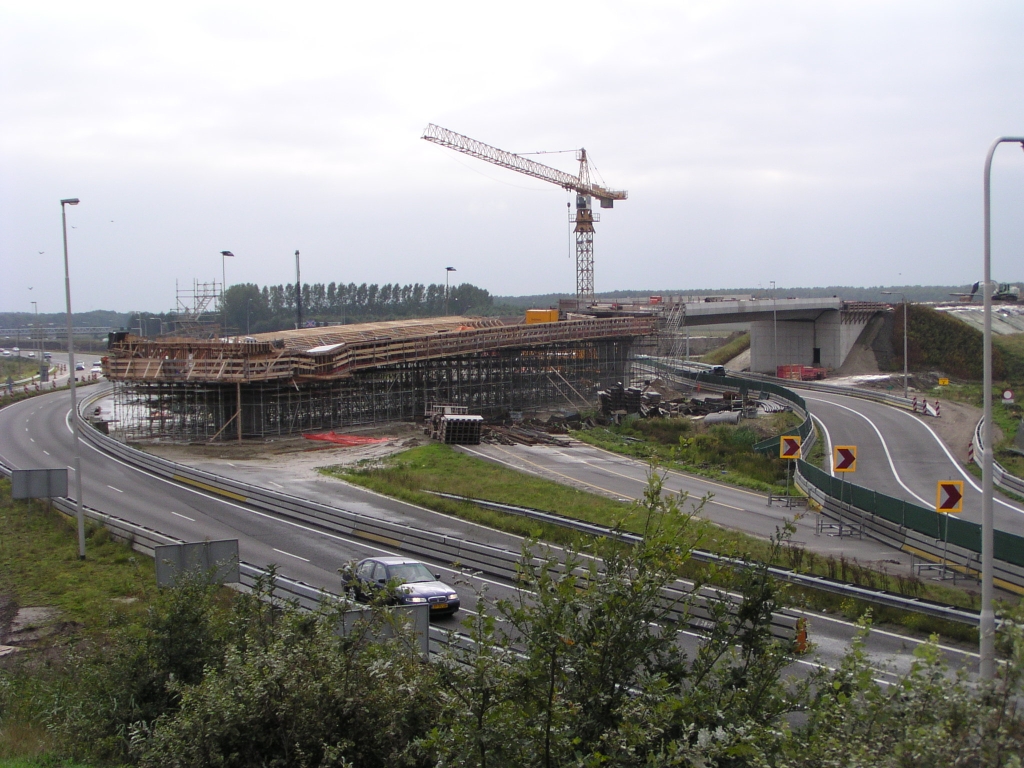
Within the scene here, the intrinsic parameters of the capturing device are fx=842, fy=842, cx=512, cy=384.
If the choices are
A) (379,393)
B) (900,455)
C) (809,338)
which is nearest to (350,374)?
(379,393)

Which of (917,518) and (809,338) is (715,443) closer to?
(917,518)

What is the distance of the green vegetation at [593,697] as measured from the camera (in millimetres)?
5473

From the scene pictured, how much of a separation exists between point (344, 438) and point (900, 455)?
29.9 m

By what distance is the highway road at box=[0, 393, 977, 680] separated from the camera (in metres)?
15.2

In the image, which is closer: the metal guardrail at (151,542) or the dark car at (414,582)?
the metal guardrail at (151,542)

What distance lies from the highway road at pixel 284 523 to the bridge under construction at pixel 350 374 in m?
7.40


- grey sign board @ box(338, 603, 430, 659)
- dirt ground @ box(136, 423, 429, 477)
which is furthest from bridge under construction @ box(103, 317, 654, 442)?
grey sign board @ box(338, 603, 430, 659)

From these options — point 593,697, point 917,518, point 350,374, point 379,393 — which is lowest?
point 917,518

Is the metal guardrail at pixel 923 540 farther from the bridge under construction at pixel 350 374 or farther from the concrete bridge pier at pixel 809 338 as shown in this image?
the concrete bridge pier at pixel 809 338

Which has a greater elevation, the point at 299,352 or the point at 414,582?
the point at 299,352

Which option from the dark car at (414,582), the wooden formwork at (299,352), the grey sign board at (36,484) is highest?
the wooden formwork at (299,352)

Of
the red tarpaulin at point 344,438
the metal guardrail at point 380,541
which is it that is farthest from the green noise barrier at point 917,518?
the red tarpaulin at point 344,438

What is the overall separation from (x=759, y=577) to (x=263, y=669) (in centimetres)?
494

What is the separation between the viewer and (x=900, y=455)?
132ft
